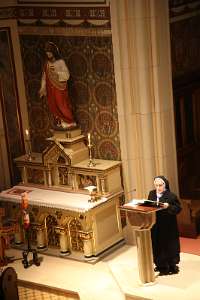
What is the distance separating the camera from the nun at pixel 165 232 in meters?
10.4

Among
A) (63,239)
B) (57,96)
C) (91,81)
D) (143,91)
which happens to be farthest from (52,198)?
(143,91)

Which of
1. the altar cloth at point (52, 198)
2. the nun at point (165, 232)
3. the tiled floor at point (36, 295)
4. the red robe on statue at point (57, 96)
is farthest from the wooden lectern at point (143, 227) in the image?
the red robe on statue at point (57, 96)

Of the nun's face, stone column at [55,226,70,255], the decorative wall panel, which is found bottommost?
stone column at [55,226,70,255]

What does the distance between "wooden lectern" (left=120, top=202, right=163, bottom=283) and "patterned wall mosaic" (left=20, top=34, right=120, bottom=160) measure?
2282 mm

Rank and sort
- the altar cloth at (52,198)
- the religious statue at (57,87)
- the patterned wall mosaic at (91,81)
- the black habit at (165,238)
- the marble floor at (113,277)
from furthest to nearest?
1. the religious statue at (57,87)
2. the patterned wall mosaic at (91,81)
3. the altar cloth at (52,198)
4. the black habit at (165,238)
5. the marble floor at (113,277)

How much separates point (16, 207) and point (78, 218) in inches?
55.9

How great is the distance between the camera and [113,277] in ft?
37.0

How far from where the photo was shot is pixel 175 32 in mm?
12859

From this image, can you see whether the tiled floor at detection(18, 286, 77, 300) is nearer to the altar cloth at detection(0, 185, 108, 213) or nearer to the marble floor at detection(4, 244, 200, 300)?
the marble floor at detection(4, 244, 200, 300)

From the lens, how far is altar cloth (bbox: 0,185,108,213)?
469 inches

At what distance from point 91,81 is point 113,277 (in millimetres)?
3107

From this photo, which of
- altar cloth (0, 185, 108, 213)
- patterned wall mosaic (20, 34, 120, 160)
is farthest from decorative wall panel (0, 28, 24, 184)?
altar cloth (0, 185, 108, 213)

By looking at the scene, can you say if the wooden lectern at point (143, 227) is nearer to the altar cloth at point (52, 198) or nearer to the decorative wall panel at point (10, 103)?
the altar cloth at point (52, 198)

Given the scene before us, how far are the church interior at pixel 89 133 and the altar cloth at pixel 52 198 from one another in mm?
19
